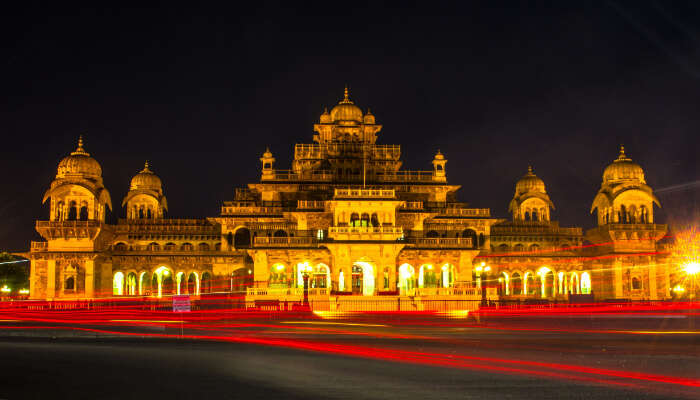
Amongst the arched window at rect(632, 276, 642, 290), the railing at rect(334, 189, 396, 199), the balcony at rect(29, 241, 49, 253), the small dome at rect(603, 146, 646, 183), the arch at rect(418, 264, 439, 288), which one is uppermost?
the small dome at rect(603, 146, 646, 183)

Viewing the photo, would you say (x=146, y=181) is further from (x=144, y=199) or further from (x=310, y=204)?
(x=310, y=204)

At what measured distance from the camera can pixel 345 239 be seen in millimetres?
56094

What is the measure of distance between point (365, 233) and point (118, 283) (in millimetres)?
30511

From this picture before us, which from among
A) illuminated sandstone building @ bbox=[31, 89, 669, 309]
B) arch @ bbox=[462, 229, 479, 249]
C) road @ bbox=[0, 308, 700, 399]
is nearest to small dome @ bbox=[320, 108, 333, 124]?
illuminated sandstone building @ bbox=[31, 89, 669, 309]

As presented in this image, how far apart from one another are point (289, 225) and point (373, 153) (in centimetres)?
1519

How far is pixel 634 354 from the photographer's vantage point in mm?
21484

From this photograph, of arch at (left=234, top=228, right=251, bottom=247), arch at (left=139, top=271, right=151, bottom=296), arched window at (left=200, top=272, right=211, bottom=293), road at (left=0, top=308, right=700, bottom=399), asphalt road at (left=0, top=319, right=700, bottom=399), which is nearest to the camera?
asphalt road at (left=0, top=319, right=700, bottom=399)

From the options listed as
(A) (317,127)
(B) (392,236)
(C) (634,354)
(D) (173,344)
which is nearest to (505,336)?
(C) (634,354)

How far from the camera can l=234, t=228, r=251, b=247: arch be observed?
67.5 meters

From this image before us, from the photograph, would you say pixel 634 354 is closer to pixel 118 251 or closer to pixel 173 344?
pixel 173 344

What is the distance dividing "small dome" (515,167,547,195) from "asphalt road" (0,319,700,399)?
5937cm

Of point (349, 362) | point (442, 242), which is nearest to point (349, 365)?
point (349, 362)

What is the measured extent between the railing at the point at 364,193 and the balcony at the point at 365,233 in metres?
3.49

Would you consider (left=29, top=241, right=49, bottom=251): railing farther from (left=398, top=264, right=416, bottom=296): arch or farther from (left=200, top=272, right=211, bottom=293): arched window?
(left=398, top=264, right=416, bottom=296): arch
